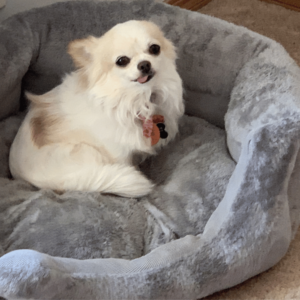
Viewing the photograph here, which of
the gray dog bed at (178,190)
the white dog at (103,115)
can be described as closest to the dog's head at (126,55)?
the white dog at (103,115)

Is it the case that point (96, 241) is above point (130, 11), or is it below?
below

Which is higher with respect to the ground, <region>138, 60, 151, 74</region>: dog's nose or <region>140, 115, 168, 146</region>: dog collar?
<region>138, 60, 151, 74</region>: dog's nose

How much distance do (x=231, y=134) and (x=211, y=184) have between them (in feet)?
0.79

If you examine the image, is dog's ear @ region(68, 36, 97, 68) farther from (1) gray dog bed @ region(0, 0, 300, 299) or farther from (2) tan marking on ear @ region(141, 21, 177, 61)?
(1) gray dog bed @ region(0, 0, 300, 299)

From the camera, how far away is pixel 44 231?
111 cm

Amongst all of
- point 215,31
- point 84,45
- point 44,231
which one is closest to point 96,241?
point 44,231

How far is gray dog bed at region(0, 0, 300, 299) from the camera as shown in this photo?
0.92 metres

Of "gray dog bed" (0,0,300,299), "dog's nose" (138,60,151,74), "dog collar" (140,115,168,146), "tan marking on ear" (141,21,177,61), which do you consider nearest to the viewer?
"gray dog bed" (0,0,300,299)

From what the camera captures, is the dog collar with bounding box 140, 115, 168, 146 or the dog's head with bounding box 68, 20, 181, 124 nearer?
the dog's head with bounding box 68, 20, 181, 124

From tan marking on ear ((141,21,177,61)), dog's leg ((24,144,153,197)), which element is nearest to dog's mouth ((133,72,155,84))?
tan marking on ear ((141,21,177,61))

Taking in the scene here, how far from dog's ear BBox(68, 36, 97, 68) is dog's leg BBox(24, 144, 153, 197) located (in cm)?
34

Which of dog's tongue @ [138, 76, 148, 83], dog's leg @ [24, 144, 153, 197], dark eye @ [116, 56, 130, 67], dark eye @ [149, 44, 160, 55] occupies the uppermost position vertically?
dark eye @ [149, 44, 160, 55]

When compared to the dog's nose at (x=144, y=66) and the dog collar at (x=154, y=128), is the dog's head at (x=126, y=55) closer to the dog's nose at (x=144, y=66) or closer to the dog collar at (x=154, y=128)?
the dog's nose at (x=144, y=66)

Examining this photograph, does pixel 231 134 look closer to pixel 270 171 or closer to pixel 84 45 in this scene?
pixel 270 171
